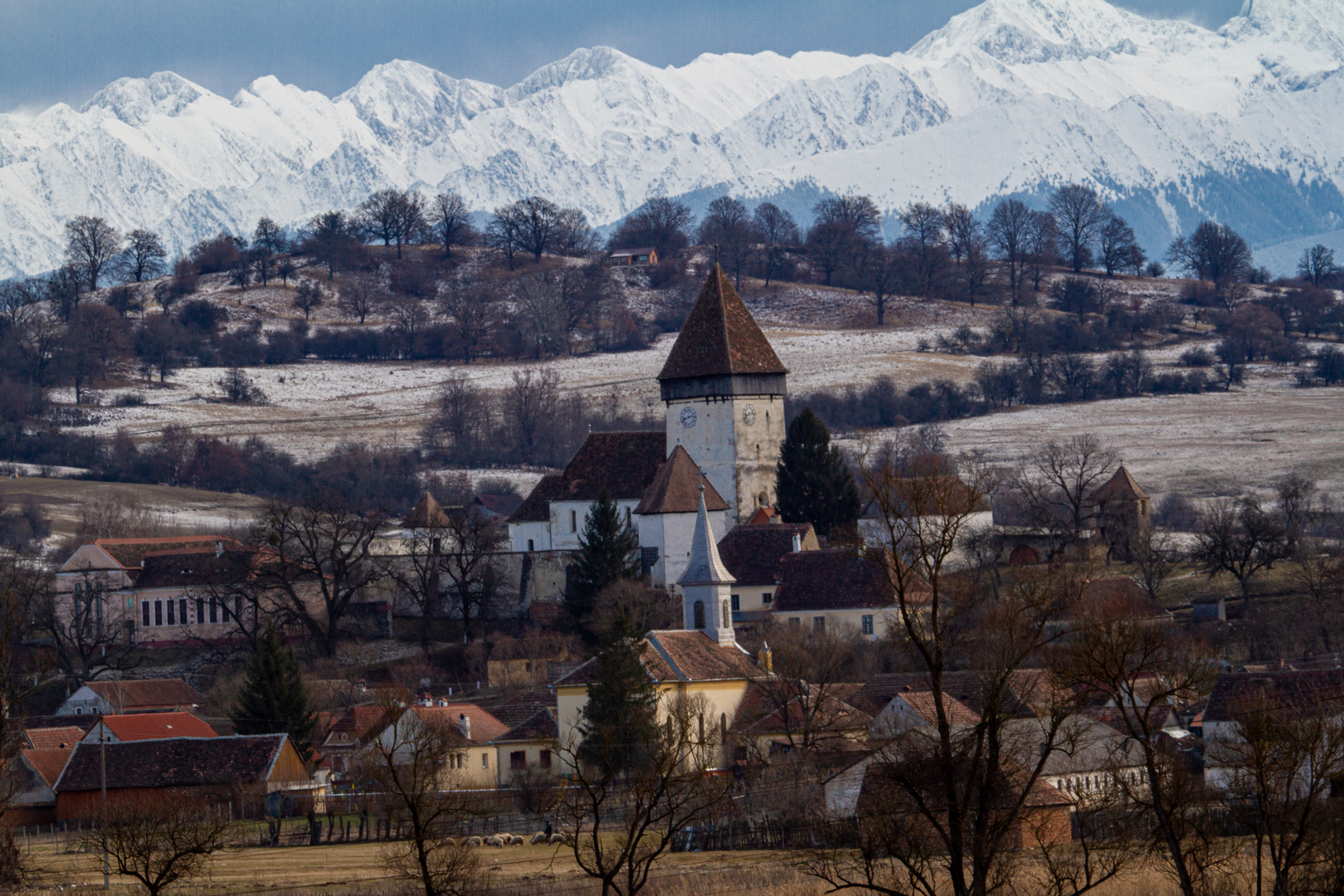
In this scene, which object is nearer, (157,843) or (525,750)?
(157,843)

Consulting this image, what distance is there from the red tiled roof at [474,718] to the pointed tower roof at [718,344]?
2496 cm

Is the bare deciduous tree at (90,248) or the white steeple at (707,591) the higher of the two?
the bare deciduous tree at (90,248)

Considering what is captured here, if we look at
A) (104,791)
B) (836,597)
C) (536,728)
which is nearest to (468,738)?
(536,728)

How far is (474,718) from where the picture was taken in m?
62.8

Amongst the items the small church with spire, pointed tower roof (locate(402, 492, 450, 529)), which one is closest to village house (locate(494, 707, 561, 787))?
the small church with spire

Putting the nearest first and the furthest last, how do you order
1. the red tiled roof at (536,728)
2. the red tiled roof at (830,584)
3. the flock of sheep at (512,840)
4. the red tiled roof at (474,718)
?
the flock of sheep at (512,840)
the red tiled roof at (474,718)
the red tiled roof at (536,728)
the red tiled roof at (830,584)

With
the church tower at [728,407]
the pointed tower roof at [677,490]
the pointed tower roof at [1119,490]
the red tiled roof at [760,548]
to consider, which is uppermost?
the church tower at [728,407]

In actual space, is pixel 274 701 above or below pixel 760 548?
below

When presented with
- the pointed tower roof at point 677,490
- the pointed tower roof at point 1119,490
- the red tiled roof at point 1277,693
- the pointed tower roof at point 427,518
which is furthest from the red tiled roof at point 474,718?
the pointed tower roof at point 1119,490

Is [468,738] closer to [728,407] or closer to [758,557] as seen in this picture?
[758,557]

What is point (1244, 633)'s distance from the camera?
69625mm

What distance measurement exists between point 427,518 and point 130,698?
24.3 metres

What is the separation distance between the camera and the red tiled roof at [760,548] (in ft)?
250

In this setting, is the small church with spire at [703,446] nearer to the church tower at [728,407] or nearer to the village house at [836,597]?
the church tower at [728,407]
